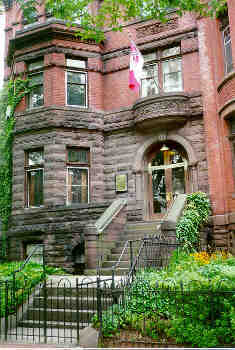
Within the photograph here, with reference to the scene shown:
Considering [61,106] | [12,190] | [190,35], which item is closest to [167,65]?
[190,35]

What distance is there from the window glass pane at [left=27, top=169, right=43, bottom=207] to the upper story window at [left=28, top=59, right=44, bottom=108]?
2.95 m

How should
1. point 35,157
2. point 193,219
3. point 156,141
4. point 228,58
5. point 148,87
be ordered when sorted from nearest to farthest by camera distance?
point 193,219 → point 228,58 → point 156,141 → point 35,157 → point 148,87

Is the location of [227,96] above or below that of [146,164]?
above

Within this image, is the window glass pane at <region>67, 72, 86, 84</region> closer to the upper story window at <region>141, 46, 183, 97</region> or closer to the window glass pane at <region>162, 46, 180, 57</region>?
the upper story window at <region>141, 46, 183, 97</region>

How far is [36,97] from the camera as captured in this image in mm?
16234

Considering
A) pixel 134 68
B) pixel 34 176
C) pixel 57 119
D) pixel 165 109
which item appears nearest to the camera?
pixel 134 68

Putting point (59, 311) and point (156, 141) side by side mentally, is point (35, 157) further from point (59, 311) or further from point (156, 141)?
point (59, 311)

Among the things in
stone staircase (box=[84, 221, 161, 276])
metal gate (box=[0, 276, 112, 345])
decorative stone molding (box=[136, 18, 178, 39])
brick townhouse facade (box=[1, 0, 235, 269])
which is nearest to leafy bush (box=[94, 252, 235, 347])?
metal gate (box=[0, 276, 112, 345])

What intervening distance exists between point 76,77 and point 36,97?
6.29ft

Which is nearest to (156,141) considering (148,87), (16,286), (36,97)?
(148,87)

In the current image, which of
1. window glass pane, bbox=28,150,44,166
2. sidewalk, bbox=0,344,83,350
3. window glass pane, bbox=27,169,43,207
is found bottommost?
sidewalk, bbox=0,344,83,350

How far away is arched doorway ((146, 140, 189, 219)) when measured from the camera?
48.0 feet

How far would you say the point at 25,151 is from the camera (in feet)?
51.8

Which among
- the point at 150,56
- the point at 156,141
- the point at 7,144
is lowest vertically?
the point at 156,141
